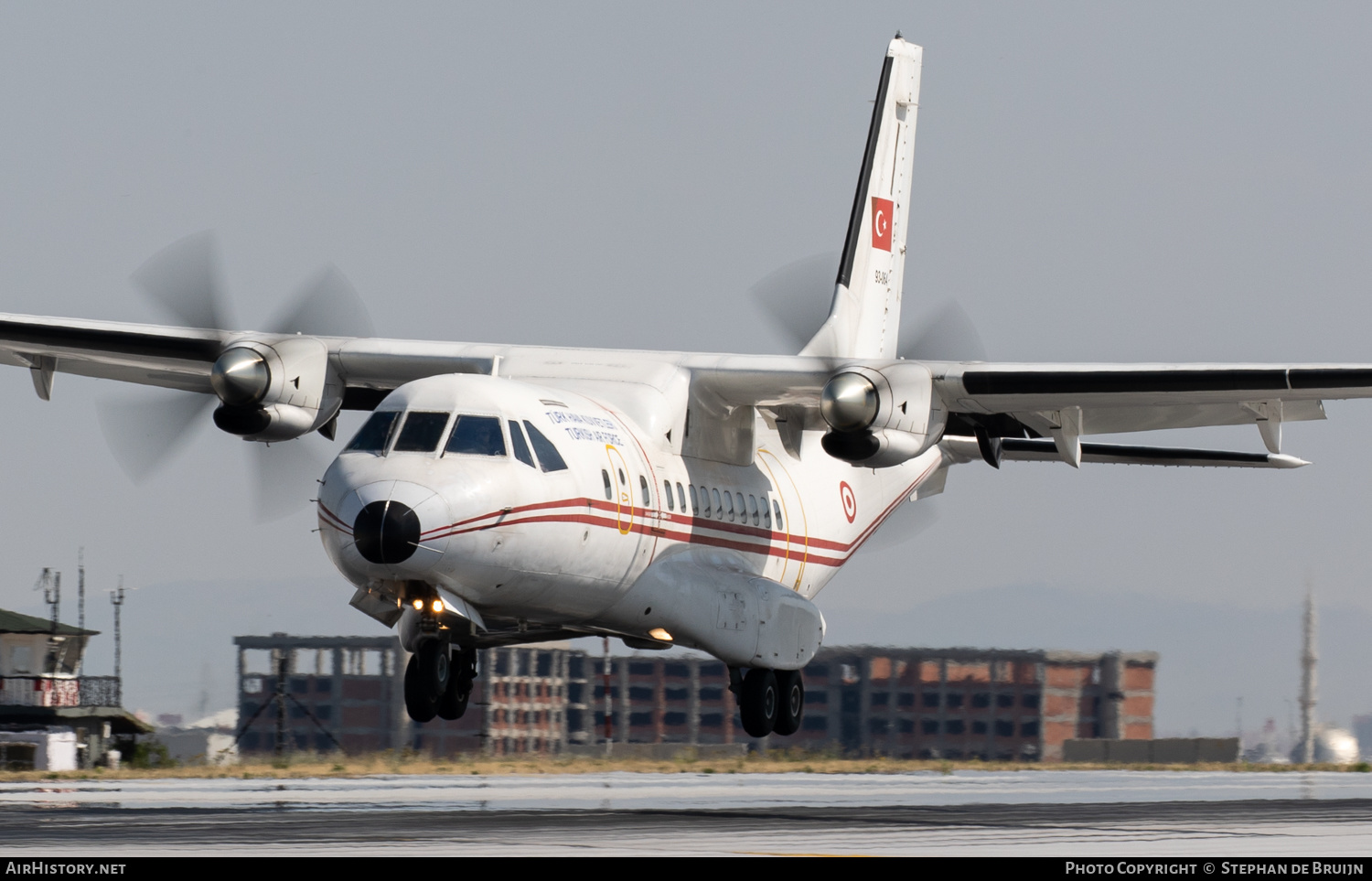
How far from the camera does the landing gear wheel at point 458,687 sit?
19.1 metres

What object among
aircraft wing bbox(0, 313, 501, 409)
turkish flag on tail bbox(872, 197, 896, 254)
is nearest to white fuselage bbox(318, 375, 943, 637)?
aircraft wing bbox(0, 313, 501, 409)

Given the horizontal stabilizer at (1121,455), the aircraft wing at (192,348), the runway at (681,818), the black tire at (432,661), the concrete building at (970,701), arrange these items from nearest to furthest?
the runway at (681,818)
the black tire at (432,661)
the aircraft wing at (192,348)
the horizontal stabilizer at (1121,455)
the concrete building at (970,701)

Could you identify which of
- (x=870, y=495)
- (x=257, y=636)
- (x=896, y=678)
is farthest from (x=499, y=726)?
(x=870, y=495)

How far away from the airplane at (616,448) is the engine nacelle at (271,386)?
27mm

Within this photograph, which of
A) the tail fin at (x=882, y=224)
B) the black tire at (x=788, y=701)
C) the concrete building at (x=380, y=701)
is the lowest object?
the concrete building at (x=380, y=701)

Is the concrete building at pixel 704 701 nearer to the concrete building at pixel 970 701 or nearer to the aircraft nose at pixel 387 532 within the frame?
the concrete building at pixel 970 701

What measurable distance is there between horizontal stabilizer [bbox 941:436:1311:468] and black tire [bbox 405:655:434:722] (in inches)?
366

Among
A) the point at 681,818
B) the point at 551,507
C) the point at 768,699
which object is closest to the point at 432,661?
the point at 551,507

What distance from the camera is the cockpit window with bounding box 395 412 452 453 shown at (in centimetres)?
1608

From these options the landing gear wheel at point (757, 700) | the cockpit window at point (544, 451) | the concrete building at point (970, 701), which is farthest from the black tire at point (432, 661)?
the concrete building at point (970, 701)

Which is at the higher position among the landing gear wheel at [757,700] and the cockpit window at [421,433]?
the cockpit window at [421,433]

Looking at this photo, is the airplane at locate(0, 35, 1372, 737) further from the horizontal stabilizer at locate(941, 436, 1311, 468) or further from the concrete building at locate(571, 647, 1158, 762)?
the concrete building at locate(571, 647, 1158, 762)

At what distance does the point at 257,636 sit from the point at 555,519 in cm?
4566

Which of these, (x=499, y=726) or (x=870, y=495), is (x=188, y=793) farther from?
(x=499, y=726)
